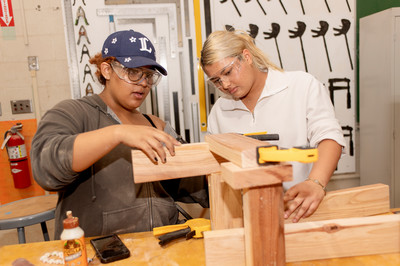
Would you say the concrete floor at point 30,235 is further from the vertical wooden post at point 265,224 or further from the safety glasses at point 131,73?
the vertical wooden post at point 265,224

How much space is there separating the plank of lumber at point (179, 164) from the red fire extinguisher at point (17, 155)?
2395 mm

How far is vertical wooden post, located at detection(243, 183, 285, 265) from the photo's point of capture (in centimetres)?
75

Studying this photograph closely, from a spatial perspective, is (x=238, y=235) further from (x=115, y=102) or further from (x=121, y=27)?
(x=121, y=27)

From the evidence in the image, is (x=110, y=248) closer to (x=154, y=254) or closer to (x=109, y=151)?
(x=154, y=254)

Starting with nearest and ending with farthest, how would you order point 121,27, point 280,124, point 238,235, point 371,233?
point 238,235 → point 371,233 → point 280,124 → point 121,27

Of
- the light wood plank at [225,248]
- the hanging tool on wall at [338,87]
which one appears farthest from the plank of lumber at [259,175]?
the hanging tool on wall at [338,87]

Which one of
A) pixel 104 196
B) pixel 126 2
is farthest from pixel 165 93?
pixel 104 196

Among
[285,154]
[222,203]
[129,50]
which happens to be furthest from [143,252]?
[129,50]

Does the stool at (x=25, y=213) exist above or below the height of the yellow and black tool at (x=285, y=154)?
below

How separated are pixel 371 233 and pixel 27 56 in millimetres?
3129

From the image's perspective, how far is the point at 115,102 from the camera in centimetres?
149

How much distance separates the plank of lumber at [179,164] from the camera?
1.02 metres

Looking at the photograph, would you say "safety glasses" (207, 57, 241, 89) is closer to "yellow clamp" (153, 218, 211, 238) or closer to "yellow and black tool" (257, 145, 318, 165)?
"yellow clamp" (153, 218, 211, 238)

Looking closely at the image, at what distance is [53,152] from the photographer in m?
1.00
